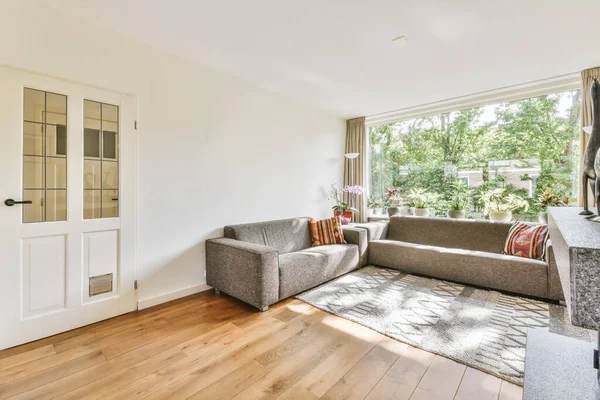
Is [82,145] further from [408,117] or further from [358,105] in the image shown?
[408,117]

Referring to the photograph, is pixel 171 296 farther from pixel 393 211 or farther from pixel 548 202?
pixel 548 202

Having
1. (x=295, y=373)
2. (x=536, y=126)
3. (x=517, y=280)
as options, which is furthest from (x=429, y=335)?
(x=536, y=126)

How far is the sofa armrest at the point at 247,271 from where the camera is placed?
98.1 inches

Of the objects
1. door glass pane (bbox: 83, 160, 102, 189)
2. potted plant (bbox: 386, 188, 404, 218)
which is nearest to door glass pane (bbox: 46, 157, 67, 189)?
door glass pane (bbox: 83, 160, 102, 189)

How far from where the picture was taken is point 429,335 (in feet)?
6.79

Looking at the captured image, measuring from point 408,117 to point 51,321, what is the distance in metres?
4.88

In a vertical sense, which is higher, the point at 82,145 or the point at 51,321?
the point at 82,145

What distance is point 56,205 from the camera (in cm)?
215

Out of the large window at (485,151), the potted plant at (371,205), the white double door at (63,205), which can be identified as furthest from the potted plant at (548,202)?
the white double door at (63,205)

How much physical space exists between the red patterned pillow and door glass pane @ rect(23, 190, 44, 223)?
439cm

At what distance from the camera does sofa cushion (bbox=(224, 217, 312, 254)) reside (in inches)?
124

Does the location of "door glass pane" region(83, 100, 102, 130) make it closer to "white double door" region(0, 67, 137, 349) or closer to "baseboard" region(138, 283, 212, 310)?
"white double door" region(0, 67, 137, 349)

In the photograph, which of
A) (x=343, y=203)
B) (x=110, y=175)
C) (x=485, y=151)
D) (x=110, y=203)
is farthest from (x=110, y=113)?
(x=485, y=151)

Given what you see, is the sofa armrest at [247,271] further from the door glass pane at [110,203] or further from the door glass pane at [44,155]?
the door glass pane at [44,155]
